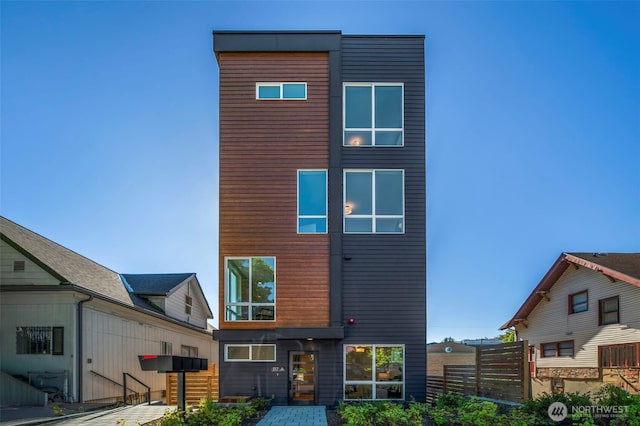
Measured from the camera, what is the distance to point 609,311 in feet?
57.9

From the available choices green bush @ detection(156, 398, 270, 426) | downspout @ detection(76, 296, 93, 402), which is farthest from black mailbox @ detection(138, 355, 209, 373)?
downspout @ detection(76, 296, 93, 402)

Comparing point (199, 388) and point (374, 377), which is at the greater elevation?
point (374, 377)

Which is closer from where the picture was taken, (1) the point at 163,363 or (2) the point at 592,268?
(1) the point at 163,363

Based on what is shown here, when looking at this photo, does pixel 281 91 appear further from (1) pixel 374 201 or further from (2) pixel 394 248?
(2) pixel 394 248

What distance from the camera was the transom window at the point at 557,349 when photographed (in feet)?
66.3

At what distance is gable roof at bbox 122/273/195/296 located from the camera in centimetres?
2084

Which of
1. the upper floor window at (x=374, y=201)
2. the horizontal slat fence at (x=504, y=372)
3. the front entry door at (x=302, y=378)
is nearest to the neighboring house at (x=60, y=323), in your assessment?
the front entry door at (x=302, y=378)

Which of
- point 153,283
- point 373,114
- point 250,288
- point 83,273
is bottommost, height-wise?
point 153,283

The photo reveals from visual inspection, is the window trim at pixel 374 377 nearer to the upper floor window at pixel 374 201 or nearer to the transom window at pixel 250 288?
the transom window at pixel 250 288

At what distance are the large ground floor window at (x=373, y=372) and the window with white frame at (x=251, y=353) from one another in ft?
6.52

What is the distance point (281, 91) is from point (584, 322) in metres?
14.6

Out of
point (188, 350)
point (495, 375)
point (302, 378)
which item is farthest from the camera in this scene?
point (188, 350)

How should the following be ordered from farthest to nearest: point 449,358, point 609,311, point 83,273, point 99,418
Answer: point 449,358, point 609,311, point 83,273, point 99,418

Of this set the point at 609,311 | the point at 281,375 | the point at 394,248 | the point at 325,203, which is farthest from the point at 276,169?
the point at 609,311
